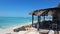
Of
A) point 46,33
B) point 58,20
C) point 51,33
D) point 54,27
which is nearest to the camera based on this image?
point 51,33

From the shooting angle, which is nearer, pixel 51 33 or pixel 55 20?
pixel 51 33

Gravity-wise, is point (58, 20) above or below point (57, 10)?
below

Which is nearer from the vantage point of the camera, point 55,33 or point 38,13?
point 55,33

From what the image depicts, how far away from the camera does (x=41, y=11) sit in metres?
13.5

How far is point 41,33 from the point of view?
33.9ft

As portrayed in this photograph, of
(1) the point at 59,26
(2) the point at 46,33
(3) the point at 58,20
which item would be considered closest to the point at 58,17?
(3) the point at 58,20

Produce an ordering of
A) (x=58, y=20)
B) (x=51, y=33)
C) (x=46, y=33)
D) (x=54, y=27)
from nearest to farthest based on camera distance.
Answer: (x=51, y=33) → (x=46, y=33) → (x=54, y=27) → (x=58, y=20)

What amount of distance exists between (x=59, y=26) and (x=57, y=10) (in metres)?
1.57

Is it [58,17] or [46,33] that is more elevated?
[58,17]

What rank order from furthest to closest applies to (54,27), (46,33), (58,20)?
1. (58,20)
2. (54,27)
3. (46,33)

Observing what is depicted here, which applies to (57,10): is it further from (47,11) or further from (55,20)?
(55,20)

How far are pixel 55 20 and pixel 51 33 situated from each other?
6.18m

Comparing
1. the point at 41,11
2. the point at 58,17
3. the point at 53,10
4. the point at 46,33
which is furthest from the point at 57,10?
the point at 46,33

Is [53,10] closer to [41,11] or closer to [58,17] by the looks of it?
[41,11]
